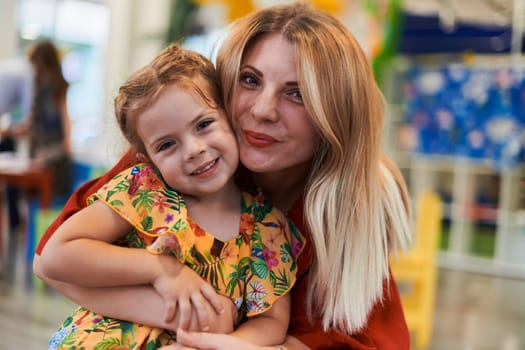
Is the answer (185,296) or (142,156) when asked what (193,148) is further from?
(185,296)

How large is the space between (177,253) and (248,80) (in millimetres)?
441

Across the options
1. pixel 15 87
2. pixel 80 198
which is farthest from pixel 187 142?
pixel 15 87

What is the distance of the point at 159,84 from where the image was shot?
1.19 m

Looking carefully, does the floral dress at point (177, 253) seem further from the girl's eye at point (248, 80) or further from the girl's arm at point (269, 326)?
the girl's eye at point (248, 80)

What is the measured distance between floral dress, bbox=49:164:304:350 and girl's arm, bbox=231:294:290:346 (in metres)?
0.03

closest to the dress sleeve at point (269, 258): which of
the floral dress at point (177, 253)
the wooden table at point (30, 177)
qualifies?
the floral dress at point (177, 253)

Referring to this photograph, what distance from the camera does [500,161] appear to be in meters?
5.80

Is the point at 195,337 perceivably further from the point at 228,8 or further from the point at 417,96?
the point at 417,96

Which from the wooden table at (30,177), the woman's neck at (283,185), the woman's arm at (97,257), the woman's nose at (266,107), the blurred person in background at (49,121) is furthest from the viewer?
the blurred person in background at (49,121)

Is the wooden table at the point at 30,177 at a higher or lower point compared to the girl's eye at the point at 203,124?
lower

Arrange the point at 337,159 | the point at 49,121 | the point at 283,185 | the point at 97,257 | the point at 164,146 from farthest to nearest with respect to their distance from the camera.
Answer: the point at 49,121 < the point at 283,185 < the point at 337,159 < the point at 164,146 < the point at 97,257

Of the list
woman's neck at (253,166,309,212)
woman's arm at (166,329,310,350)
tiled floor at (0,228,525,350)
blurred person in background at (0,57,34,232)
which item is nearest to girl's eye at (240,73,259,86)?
woman's neck at (253,166,309,212)

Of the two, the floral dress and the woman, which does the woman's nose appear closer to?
the woman

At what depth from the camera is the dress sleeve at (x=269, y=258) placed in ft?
3.97
